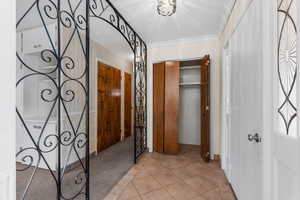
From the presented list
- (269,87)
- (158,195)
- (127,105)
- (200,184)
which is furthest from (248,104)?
(127,105)

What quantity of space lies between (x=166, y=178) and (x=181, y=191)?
0.36 m

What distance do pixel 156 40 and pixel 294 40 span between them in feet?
9.05

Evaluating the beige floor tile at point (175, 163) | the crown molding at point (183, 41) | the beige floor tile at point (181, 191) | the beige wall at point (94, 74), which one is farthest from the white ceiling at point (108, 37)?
the beige floor tile at point (181, 191)

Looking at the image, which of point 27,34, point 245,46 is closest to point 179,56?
point 245,46

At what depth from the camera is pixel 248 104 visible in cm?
144

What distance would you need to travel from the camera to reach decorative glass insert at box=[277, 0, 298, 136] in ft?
2.71

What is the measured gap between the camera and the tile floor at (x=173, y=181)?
1872 millimetres

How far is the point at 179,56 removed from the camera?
3.26 m

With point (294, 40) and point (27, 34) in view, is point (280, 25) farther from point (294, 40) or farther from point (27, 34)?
point (27, 34)

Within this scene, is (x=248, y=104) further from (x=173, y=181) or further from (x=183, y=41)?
(x=183, y=41)

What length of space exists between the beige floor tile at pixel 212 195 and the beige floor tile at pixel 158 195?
0.43 m

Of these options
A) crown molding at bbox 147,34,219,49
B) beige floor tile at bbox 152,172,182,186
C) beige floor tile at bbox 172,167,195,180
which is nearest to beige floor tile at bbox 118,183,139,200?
beige floor tile at bbox 152,172,182,186

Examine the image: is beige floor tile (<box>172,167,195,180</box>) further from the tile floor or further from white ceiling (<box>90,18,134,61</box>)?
white ceiling (<box>90,18,134,61</box>)

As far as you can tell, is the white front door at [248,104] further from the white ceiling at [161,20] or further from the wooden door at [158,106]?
the wooden door at [158,106]
